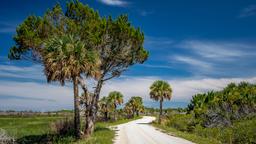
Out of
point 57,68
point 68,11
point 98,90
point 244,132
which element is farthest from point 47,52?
point 244,132

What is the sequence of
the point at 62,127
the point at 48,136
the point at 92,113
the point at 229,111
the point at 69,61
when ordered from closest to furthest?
the point at 69,61, the point at 92,113, the point at 48,136, the point at 62,127, the point at 229,111

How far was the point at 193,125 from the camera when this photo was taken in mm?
46344

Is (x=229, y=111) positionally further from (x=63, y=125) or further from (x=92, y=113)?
(x=63, y=125)

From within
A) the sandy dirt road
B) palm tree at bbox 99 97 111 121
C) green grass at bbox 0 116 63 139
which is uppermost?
palm tree at bbox 99 97 111 121

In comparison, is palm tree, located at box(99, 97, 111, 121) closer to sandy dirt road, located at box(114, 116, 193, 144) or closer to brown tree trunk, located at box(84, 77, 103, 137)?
sandy dirt road, located at box(114, 116, 193, 144)

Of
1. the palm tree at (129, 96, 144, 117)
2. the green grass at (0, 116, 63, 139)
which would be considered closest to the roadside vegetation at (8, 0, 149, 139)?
the green grass at (0, 116, 63, 139)

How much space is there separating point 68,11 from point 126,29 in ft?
18.6

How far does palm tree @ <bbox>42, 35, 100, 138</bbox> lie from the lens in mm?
28328

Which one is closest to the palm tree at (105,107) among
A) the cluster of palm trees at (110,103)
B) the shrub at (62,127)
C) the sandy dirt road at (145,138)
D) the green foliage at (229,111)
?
the cluster of palm trees at (110,103)

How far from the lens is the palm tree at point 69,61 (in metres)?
28.3

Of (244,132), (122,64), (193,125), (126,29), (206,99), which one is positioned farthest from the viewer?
(206,99)

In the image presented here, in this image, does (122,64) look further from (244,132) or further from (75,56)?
(244,132)

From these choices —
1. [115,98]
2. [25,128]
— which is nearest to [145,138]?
[25,128]

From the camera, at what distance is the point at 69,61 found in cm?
2856
